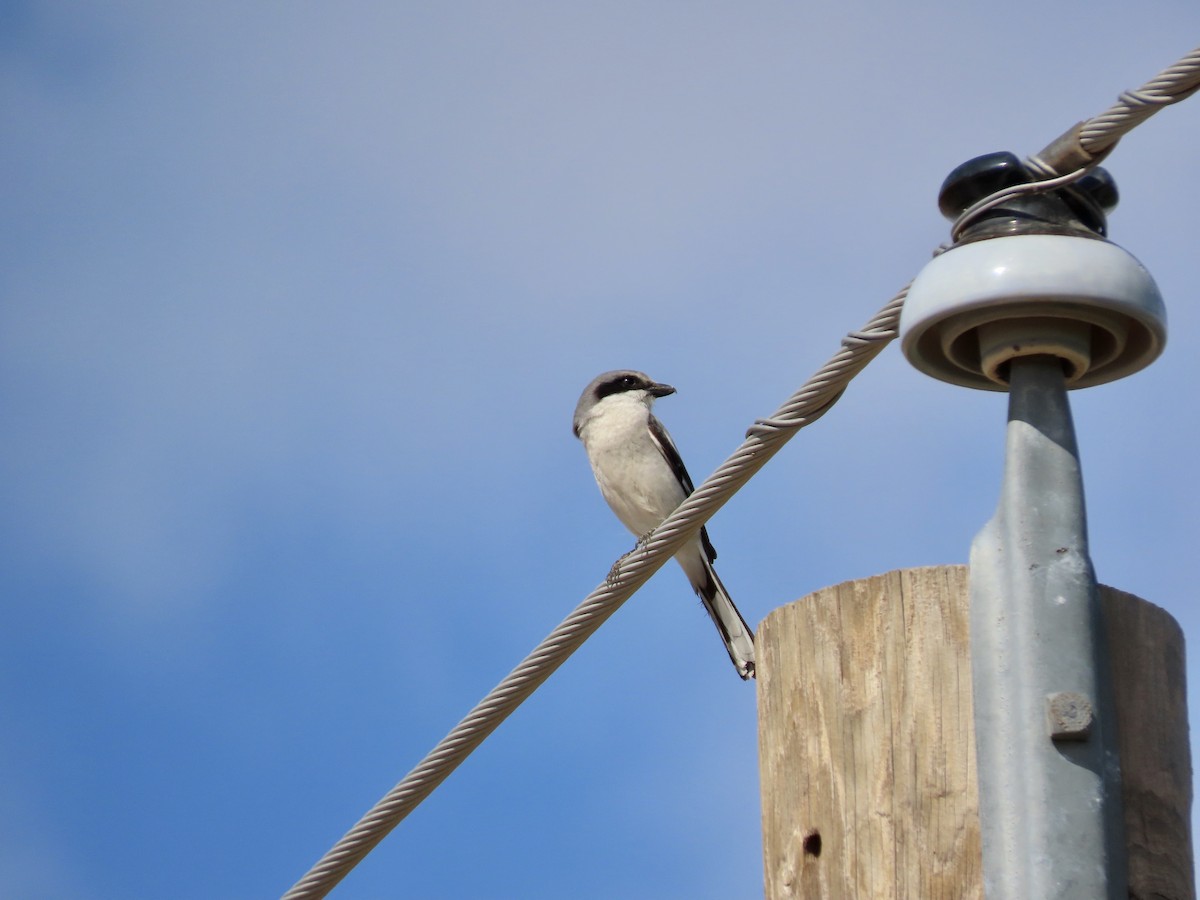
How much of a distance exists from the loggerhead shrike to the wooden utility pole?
6.80m

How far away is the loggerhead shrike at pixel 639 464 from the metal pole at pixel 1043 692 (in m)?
7.00

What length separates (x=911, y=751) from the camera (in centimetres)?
245

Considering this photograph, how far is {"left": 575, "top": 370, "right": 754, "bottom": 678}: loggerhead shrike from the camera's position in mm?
9617

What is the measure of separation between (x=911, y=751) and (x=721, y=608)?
697 centimetres

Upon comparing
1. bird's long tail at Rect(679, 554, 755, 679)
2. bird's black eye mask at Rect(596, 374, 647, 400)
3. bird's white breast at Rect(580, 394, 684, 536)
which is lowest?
bird's long tail at Rect(679, 554, 755, 679)

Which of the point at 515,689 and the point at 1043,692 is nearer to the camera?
A: the point at 1043,692

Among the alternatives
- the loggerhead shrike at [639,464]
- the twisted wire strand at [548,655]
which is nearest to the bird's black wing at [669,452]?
the loggerhead shrike at [639,464]

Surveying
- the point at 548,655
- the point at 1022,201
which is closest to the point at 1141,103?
the point at 1022,201

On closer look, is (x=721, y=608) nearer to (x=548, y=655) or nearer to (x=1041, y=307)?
(x=548, y=655)

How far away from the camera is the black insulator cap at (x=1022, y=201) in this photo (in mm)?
2592

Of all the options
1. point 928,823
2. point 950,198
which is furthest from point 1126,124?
point 928,823

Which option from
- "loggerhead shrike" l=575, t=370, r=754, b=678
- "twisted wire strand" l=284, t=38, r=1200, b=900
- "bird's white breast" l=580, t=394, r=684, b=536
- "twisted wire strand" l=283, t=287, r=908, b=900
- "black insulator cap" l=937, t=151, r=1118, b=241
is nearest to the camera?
"black insulator cap" l=937, t=151, r=1118, b=241

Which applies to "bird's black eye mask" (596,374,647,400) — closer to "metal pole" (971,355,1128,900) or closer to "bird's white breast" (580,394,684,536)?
"bird's white breast" (580,394,684,536)

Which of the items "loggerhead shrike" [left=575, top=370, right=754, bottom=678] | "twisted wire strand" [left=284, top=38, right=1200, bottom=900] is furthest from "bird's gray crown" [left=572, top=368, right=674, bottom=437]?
"twisted wire strand" [left=284, top=38, right=1200, bottom=900]
